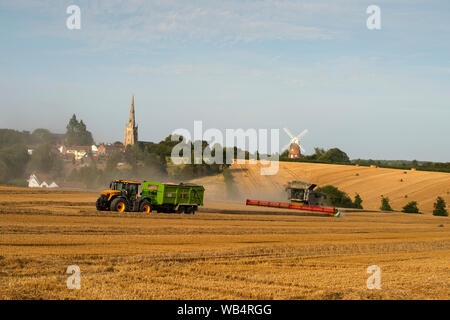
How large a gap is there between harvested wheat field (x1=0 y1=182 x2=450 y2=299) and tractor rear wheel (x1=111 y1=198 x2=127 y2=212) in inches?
52.2

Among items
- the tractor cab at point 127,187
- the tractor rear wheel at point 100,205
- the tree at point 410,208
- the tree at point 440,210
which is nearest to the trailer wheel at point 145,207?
the tractor cab at point 127,187

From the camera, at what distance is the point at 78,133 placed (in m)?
120

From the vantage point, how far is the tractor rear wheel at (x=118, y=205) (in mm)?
28469

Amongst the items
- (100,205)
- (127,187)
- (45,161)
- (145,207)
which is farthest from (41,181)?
(127,187)

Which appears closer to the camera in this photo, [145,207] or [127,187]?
[127,187]

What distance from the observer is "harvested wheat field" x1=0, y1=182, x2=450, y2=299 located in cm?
1150

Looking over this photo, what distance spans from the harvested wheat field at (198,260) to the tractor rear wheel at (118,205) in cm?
133

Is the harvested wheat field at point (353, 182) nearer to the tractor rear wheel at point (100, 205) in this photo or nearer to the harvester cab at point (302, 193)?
the harvester cab at point (302, 193)

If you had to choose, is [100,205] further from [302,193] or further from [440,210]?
[440,210]

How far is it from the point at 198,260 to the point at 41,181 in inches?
2395

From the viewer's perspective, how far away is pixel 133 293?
35.5ft

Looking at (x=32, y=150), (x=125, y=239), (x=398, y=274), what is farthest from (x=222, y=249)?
(x=32, y=150)

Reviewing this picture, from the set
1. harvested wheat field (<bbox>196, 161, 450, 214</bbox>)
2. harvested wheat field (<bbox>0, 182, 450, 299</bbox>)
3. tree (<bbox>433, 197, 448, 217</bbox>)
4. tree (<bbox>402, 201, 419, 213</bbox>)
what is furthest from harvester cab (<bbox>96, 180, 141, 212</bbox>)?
tree (<bbox>433, 197, 448, 217</bbox>)
